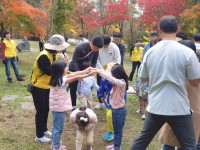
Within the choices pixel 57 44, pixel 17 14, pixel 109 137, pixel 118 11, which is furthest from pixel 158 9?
pixel 57 44

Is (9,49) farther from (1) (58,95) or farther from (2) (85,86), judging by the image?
(1) (58,95)

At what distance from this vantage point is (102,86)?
12.8 feet

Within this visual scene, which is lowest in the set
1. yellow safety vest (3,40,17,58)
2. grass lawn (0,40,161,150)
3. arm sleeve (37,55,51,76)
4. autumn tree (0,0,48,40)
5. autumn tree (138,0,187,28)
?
grass lawn (0,40,161,150)

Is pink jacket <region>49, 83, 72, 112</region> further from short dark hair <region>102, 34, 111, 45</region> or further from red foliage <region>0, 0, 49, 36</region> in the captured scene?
red foliage <region>0, 0, 49, 36</region>

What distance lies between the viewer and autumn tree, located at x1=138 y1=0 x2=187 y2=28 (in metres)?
15.6

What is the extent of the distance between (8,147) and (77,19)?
2195 cm

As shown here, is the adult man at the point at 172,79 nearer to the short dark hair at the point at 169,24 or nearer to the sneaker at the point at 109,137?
the short dark hair at the point at 169,24

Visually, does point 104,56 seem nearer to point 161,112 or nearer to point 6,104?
point 6,104

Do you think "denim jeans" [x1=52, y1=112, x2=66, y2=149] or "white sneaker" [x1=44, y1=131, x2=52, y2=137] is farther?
"white sneaker" [x1=44, y1=131, x2=52, y2=137]

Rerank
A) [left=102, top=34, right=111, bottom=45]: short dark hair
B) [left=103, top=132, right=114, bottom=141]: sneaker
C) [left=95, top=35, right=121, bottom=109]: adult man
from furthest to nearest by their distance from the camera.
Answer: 1. [left=95, top=35, right=121, bottom=109]: adult man
2. [left=102, top=34, right=111, bottom=45]: short dark hair
3. [left=103, top=132, right=114, bottom=141]: sneaker

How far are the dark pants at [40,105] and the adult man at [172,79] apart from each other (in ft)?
5.95

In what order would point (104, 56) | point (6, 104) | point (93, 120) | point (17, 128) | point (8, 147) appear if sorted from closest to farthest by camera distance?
1. point (93, 120)
2. point (8, 147)
3. point (17, 128)
4. point (104, 56)
5. point (6, 104)

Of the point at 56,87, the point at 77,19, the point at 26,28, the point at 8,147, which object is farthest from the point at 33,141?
the point at 77,19

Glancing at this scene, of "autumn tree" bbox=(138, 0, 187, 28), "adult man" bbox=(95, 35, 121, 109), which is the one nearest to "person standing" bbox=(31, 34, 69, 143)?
"adult man" bbox=(95, 35, 121, 109)
